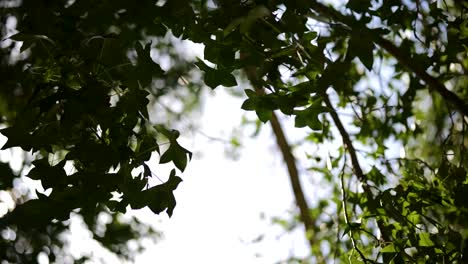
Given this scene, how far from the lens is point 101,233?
86.3 inches

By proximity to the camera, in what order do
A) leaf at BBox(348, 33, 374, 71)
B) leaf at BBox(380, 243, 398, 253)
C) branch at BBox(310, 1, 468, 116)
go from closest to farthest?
leaf at BBox(348, 33, 374, 71) < leaf at BBox(380, 243, 398, 253) < branch at BBox(310, 1, 468, 116)

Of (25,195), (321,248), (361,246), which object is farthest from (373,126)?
(25,195)

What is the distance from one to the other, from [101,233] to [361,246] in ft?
3.60

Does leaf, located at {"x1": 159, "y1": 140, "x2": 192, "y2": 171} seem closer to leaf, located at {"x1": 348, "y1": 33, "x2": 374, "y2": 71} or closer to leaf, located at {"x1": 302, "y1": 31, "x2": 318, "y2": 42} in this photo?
leaf, located at {"x1": 302, "y1": 31, "x2": 318, "y2": 42}

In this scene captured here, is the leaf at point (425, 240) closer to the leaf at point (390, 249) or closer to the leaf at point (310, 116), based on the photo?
the leaf at point (390, 249)

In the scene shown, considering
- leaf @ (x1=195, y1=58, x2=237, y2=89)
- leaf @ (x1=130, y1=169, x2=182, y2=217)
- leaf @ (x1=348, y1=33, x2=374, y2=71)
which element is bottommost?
leaf @ (x1=130, y1=169, x2=182, y2=217)

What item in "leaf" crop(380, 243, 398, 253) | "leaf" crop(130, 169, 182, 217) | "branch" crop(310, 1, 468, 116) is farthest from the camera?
"branch" crop(310, 1, 468, 116)

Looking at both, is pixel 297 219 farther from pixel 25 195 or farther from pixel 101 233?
pixel 25 195

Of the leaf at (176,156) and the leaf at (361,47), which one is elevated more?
the leaf at (361,47)

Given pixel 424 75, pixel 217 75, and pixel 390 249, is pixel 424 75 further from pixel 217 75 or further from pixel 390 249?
pixel 217 75

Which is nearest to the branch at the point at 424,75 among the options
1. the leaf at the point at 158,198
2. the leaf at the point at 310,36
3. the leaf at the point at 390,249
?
the leaf at the point at 310,36

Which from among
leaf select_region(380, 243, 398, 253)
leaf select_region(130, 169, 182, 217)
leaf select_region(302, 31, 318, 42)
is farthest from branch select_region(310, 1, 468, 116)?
leaf select_region(130, 169, 182, 217)

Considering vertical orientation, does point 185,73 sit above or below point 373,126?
below

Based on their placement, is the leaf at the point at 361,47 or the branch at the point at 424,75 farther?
the branch at the point at 424,75
